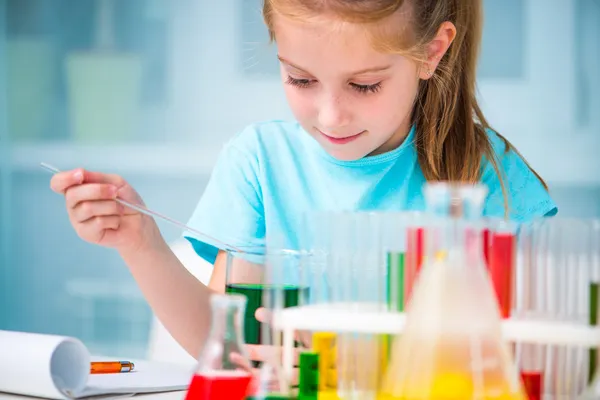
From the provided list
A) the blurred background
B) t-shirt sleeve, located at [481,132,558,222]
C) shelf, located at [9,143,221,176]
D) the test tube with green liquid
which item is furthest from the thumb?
shelf, located at [9,143,221,176]

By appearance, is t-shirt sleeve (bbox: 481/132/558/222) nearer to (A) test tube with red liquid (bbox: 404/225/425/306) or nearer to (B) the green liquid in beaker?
(B) the green liquid in beaker

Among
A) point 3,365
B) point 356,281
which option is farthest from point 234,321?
point 3,365

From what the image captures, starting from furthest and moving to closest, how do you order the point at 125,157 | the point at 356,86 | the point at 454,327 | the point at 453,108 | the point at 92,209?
1. the point at 125,157
2. the point at 453,108
3. the point at 356,86
4. the point at 92,209
5. the point at 454,327

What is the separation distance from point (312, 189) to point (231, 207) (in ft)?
0.43

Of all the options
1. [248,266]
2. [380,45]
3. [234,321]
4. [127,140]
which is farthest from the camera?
[127,140]

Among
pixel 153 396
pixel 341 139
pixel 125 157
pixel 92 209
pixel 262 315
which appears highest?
pixel 125 157

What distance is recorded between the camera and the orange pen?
1048 mm

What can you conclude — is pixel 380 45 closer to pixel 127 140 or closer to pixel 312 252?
pixel 312 252

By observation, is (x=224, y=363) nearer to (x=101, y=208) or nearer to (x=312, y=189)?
(x=101, y=208)

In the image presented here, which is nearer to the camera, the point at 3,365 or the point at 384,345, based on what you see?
the point at 384,345

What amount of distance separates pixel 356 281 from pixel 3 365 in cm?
46

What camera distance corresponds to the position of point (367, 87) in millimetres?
1063

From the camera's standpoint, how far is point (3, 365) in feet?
3.15

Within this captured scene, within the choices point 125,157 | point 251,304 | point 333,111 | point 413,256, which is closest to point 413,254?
point 413,256
